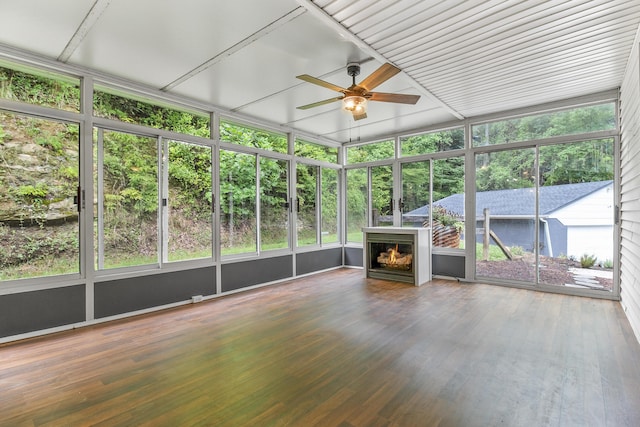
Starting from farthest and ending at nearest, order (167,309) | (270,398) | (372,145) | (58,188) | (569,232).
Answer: (372,145), (569,232), (167,309), (58,188), (270,398)

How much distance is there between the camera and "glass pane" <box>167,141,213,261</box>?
442 cm

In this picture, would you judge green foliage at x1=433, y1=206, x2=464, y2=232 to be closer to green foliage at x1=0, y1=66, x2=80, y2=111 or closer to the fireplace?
the fireplace

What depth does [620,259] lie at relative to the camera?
4.23 m

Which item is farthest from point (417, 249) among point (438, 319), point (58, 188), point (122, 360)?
point (58, 188)

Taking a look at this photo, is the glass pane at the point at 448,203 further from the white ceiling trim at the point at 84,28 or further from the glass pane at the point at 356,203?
the white ceiling trim at the point at 84,28

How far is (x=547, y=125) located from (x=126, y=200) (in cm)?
643

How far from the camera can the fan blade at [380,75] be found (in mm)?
2891

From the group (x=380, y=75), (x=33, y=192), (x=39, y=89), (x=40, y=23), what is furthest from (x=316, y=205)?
(x=40, y=23)

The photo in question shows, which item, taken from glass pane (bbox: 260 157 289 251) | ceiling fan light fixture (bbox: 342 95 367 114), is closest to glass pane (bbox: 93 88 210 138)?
glass pane (bbox: 260 157 289 251)

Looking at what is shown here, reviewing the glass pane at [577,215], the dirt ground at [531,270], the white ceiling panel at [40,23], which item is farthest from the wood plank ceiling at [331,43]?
the dirt ground at [531,270]

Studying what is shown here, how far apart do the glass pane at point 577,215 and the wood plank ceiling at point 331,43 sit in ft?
3.17

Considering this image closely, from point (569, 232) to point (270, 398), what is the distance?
16.7 feet

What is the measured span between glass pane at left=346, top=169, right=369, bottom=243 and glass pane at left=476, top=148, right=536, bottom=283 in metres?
2.40

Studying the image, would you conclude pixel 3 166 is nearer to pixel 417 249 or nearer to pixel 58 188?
pixel 58 188
